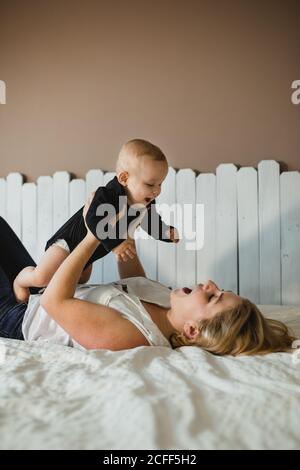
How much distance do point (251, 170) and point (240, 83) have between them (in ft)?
1.39

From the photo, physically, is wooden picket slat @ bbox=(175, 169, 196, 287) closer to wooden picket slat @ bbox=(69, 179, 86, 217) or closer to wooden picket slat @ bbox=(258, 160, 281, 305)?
wooden picket slat @ bbox=(258, 160, 281, 305)

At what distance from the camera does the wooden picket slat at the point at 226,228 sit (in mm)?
2014

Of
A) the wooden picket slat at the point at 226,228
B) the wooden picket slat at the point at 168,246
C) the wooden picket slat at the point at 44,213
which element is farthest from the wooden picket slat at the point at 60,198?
the wooden picket slat at the point at 226,228

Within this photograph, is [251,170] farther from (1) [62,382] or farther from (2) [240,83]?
(1) [62,382]

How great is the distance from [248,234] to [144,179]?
82 centimetres

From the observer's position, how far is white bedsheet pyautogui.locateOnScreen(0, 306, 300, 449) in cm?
64

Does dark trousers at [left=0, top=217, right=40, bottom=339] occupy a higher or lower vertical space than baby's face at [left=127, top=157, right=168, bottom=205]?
lower

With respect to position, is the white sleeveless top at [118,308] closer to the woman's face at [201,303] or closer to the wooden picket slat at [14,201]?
the woman's face at [201,303]

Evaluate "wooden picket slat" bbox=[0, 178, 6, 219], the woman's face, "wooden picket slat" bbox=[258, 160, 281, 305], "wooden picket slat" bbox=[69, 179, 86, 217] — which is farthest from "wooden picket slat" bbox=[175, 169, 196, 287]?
"wooden picket slat" bbox=[0, 178, 6, 219]

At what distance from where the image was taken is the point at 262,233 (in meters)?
1.98

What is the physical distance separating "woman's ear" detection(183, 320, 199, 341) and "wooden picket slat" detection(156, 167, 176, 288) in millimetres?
938

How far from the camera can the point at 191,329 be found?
115 cm

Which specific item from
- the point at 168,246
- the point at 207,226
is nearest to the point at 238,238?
the point at 207,226
